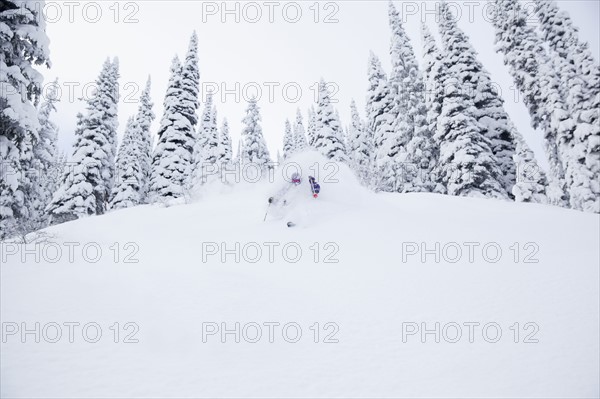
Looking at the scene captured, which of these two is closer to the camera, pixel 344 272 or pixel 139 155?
pixel 344 272

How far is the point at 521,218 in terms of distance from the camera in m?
8.22

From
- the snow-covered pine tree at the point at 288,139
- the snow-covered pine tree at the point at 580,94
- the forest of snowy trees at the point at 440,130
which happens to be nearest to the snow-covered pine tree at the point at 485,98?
the forest of snowy trees at the point at 440,130

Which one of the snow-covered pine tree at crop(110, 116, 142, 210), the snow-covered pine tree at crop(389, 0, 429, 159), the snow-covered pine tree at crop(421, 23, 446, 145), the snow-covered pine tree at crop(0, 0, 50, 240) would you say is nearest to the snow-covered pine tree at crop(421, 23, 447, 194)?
the snow-covered pine tree at crop(421, 23, 446, 145)

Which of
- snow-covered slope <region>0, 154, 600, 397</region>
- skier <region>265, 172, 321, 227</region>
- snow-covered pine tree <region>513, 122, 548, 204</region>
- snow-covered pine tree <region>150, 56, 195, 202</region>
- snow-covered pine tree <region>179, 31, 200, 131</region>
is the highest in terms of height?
snow-covered pine tree <region>179, 31, 200, 131</region>

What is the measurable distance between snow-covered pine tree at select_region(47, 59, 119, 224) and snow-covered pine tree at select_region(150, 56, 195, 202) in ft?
10.6

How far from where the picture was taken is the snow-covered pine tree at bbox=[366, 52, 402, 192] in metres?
22.4

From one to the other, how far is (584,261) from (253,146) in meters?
28.4

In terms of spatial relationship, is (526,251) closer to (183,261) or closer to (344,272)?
(344,272)

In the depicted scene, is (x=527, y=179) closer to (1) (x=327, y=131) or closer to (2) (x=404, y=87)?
(2) (x=404, y=87)

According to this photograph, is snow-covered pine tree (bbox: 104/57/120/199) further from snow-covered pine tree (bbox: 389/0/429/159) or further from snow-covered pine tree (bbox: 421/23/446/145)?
snow-covered pine tree (bbox: 421/23/446/145)

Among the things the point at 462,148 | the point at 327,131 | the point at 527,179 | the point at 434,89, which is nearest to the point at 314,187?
the point at 462,148

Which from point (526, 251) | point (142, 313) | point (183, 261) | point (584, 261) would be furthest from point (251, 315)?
point (584, 261)

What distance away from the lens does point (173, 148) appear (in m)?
25.0

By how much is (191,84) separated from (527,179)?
2445 centimetres
